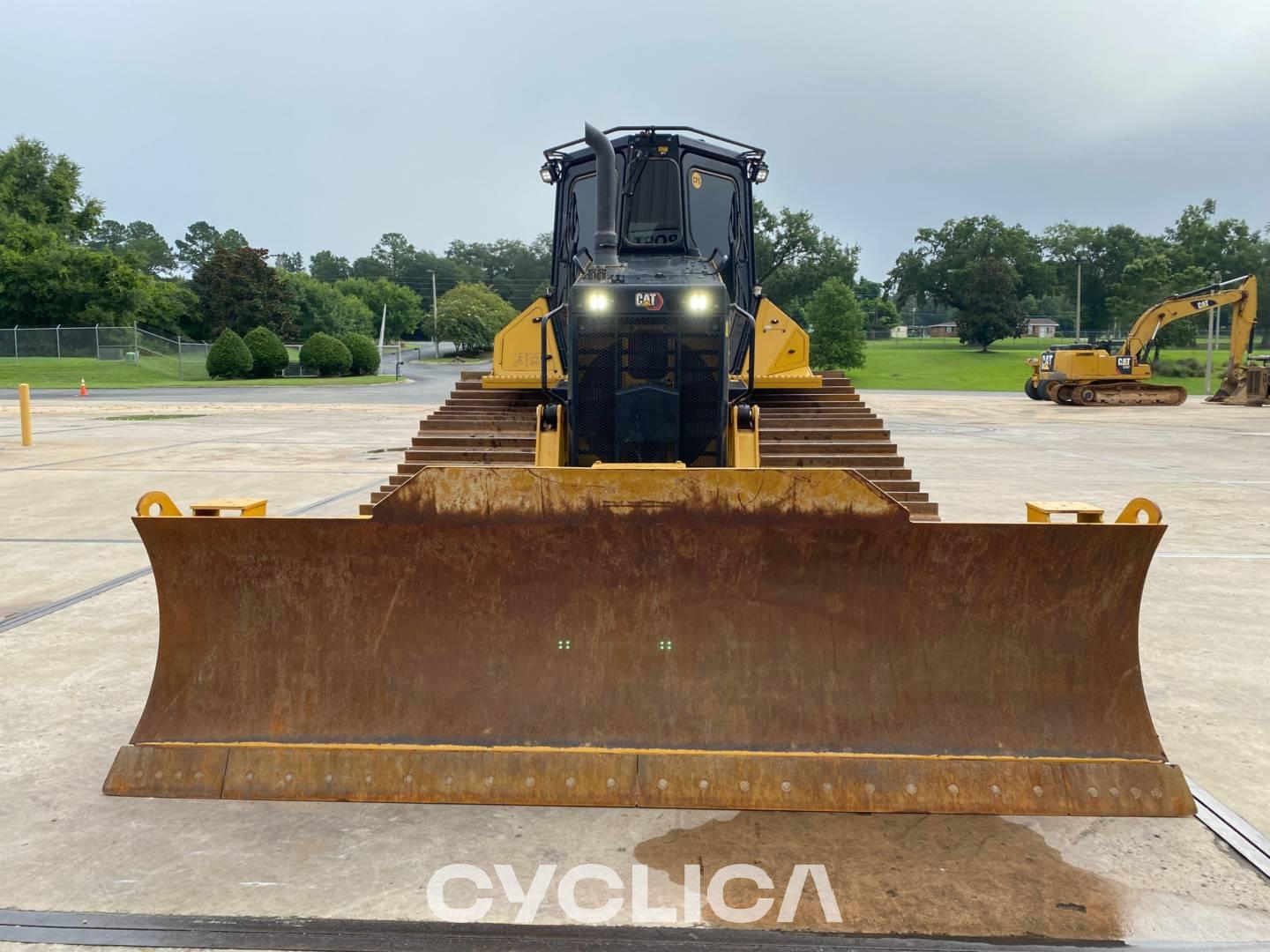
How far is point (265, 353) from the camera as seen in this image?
149 ft

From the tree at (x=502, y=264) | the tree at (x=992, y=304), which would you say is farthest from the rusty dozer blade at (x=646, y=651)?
the tree at (x=502, y=264)

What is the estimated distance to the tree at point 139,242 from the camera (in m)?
97.1

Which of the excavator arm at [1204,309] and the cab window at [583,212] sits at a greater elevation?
the excavator arm at [1204,309]

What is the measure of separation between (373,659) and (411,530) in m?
0.46

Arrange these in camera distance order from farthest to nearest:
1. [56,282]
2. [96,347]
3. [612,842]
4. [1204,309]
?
[56,282], [96,347], [1204,309], [612,842]

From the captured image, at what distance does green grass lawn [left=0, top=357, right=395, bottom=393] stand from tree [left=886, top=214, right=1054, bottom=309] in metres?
47.6

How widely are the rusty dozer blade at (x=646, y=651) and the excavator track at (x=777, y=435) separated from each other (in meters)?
2.14

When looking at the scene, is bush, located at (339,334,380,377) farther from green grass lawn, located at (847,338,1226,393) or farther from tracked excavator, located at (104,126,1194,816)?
tracked excavator, located at (104,126,1194,816)

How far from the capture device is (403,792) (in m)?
3.01

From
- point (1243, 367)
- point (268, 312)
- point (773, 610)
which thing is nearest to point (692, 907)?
point (773, 610)

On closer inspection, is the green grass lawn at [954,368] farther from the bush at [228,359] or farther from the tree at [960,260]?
the bush at [228,359]

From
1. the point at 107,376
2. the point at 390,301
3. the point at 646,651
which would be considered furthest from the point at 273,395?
the point at 390,301

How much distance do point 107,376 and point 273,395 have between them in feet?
44.3

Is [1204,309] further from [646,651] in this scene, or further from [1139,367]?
[646,651]
